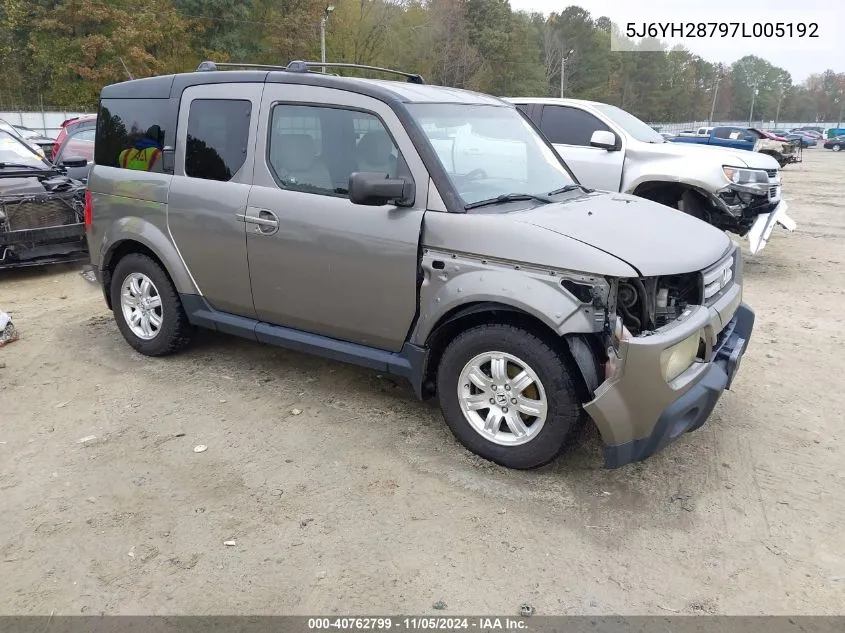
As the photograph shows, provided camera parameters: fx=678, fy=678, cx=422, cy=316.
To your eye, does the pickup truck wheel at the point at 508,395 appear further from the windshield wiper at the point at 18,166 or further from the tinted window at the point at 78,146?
the tinted window at the point at 78,146

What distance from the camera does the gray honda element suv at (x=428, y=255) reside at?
3309 mm

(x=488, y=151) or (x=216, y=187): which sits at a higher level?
(x=488, y=151)

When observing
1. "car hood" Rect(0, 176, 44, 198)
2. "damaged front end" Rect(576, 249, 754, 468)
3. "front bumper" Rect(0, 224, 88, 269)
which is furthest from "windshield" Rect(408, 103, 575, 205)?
"car hood" Rect(0, 176, 44, 198)

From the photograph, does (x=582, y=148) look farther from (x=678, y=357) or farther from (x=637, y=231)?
(x=678, y=357)

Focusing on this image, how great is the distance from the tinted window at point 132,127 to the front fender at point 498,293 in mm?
2358

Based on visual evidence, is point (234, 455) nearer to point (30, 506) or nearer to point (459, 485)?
point (30, 506)

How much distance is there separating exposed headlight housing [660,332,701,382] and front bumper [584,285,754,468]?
1.1 inches

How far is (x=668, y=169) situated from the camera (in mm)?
7879

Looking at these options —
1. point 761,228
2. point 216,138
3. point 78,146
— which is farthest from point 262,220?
point 78,146

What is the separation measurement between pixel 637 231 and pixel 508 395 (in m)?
1.12

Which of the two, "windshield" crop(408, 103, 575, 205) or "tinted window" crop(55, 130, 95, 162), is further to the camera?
"tinted window" crop(55, 130, 95, 162)

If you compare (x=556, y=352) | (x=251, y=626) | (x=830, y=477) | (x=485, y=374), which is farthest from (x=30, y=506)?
(x=830, y=477)

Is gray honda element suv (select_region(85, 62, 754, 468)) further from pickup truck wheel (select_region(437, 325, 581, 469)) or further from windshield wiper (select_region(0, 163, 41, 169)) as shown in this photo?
windshield wiper (select_region(0, 163, 41, 169))

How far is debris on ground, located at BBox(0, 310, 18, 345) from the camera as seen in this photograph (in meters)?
5.71
